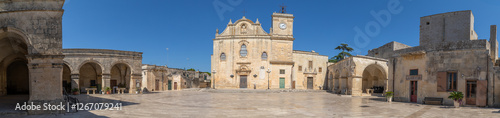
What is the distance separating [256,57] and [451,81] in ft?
75.7

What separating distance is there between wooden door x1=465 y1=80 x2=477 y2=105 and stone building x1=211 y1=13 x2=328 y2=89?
2207 cm

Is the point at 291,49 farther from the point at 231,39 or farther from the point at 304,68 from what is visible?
the point at 231,39

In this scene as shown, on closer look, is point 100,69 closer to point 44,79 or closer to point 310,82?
point 44,79

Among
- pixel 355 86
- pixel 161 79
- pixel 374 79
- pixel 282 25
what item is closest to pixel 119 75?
pixel 161 79

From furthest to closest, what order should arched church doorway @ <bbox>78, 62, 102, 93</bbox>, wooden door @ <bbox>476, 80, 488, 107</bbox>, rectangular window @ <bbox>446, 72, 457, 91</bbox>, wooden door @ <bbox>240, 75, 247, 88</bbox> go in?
wooden door @ <bbox>240, 75, 247, 88</bbox> < arched church doorway @ <bbox>78, 62, 102, 93</bbox> < rectangular window @ <bbox>446, 72, 457, 91</bbox> < wooden door @ <bbox>476, 80, 488, 107</bbox>

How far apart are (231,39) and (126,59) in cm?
1510

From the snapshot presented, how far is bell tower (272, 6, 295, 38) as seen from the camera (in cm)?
3606

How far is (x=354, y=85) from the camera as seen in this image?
23.9 m

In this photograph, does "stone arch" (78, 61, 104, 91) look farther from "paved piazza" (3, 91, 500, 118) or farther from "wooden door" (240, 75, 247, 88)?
"wooden door" (240, 75, 247, 88)

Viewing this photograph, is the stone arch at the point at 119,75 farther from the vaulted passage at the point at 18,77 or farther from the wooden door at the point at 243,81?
the wooden door at the point at 243,81

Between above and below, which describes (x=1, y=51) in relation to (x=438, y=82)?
above

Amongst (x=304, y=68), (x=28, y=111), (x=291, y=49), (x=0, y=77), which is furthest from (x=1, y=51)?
(x=304, y=68)

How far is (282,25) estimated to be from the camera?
36.4 m

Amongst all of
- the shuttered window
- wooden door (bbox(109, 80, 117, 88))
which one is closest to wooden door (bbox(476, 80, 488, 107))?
the shuttered window
